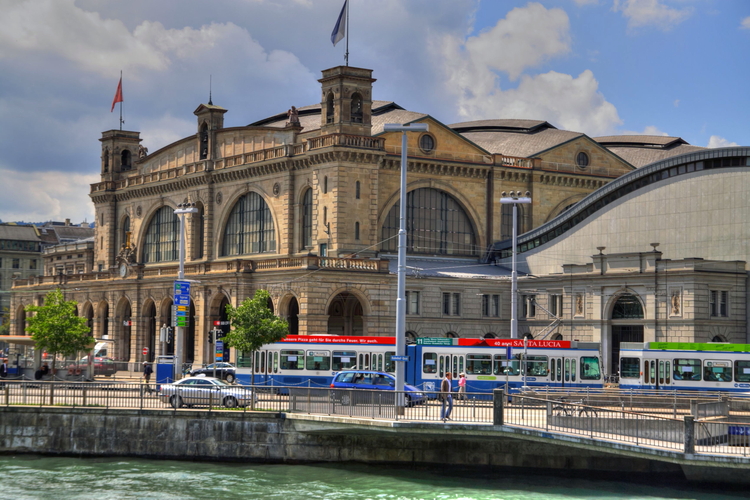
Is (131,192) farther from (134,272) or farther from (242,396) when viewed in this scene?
(242,396)

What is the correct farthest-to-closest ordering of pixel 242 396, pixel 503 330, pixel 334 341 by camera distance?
pixel 503 330 < pixel 334 341 < pixel 242 396

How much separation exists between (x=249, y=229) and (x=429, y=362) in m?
38.0

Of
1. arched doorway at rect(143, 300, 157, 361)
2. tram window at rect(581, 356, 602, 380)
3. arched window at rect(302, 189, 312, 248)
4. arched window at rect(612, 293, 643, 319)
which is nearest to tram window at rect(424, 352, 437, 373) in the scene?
tram window at rect(581, 356, 602, 380)

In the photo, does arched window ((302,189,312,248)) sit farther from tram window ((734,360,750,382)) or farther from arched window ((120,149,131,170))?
tram window ((734,360,750,382))

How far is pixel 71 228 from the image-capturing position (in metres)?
184

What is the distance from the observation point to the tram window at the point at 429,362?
59.3 m

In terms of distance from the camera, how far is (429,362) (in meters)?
59.4

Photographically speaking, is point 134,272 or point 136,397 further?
point 134,272

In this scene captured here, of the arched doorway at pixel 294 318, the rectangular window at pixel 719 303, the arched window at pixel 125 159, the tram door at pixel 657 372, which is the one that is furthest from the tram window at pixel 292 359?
the arched window at pixel 125 159

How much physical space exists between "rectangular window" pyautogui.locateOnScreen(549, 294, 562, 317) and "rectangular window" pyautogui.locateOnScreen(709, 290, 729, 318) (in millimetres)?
11802

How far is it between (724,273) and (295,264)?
29.4 metres

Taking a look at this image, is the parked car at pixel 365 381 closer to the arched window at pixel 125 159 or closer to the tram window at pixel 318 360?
the tram window at pixel 318 360

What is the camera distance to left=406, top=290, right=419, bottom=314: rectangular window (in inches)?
3127

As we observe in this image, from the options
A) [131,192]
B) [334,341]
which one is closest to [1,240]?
[131,192]
